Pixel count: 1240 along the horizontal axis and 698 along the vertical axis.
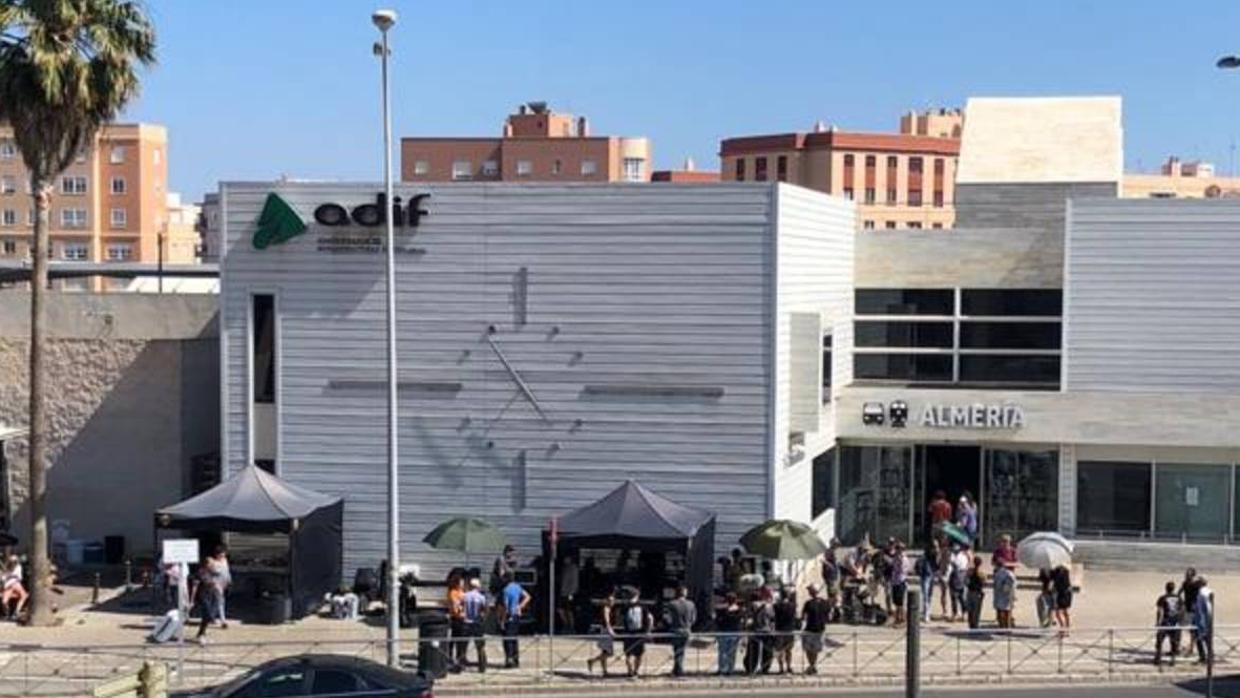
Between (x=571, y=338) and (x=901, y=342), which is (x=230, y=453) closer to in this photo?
(x=571, y=338)

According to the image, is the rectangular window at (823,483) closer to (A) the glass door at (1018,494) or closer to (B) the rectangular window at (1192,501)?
(A) the glass door at (1018,494)

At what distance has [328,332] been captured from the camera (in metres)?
31.1

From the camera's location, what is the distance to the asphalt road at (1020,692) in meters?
23.6

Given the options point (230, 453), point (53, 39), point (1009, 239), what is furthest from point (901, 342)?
point (53, 39)

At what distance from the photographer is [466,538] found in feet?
94.0

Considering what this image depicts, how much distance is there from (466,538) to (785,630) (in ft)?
21.0

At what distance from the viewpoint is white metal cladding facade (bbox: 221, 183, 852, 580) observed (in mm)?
29766

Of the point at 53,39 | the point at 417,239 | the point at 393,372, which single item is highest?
the point at 53,39

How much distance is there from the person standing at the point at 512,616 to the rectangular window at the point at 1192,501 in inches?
597

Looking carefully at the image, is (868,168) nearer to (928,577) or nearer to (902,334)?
(902,334)

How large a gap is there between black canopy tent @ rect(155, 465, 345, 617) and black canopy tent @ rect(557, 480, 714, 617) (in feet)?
15.3

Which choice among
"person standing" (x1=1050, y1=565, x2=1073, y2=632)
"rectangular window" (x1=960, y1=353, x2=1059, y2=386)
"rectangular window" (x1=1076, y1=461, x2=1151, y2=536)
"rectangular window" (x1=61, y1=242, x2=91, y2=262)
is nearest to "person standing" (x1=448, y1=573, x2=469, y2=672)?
"person standing" (x1=1050, y1=565, x2=1073, y2=632)

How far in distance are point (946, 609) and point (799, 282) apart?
693 cm

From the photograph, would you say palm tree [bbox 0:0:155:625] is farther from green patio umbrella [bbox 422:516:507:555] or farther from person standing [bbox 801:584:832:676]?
person standing [bbox 801:584:832:676]
